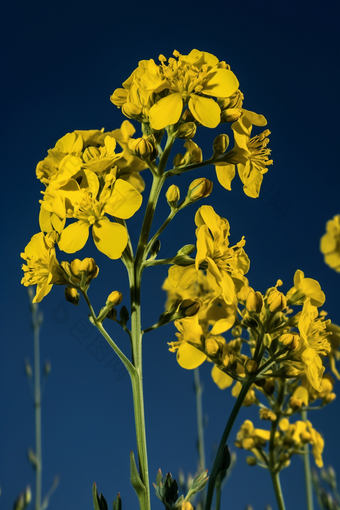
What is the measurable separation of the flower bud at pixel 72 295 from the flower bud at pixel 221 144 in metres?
0.71

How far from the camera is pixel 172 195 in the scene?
155cm

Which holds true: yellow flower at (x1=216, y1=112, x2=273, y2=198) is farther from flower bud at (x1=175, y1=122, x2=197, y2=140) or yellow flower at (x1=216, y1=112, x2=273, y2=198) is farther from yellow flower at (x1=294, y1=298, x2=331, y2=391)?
yellow flower at (x1=294, y1=298, x2=331, y2=391)

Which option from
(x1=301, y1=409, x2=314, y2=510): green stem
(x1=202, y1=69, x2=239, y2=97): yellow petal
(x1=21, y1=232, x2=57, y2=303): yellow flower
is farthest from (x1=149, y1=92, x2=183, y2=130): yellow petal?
(x1=301, y1=409, x2=314, y2=510): green stem

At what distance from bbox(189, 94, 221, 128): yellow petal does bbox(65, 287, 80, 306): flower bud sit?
71 centimetres

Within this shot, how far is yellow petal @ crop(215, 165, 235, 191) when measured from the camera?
1.67 meters

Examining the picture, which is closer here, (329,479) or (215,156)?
(215,156)

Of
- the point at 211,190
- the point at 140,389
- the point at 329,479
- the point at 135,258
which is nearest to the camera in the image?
the point at 140,389

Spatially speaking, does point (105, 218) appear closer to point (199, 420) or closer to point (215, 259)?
point (215, 259)

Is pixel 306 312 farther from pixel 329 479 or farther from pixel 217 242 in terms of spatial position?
pixel 329 479

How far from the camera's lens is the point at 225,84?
1.54 meters

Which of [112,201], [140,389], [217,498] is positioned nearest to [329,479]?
[217,498]

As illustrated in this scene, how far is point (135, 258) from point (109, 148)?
1.32ft

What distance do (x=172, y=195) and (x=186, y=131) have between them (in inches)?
8.8

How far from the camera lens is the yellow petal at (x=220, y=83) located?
1.52m
